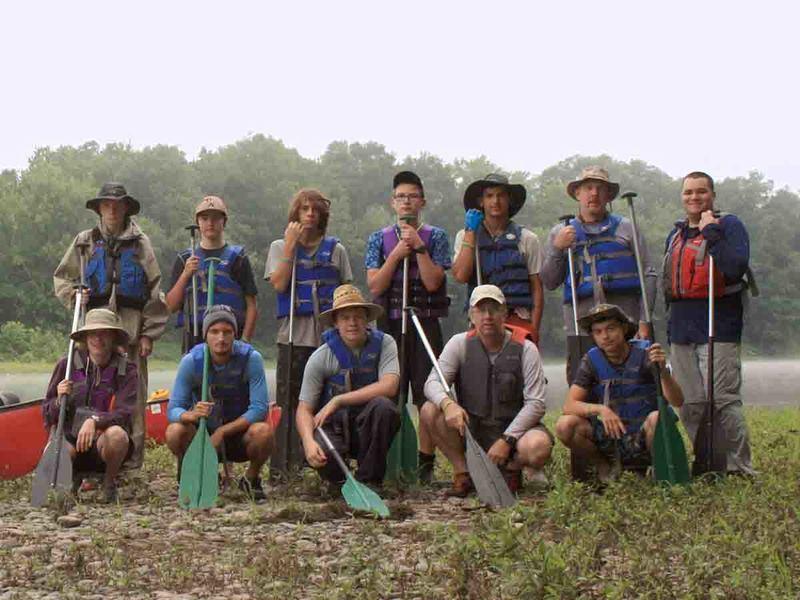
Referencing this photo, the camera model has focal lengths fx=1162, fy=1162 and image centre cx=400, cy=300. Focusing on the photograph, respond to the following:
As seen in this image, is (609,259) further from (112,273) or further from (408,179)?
(112,273)

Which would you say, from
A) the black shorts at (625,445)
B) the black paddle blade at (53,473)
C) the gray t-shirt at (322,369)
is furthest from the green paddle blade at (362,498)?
the black paddle blade at (53,473)

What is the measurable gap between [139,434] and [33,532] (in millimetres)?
2178

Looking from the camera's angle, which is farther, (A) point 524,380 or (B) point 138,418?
(B) point 138,418

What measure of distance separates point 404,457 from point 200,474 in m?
1.44

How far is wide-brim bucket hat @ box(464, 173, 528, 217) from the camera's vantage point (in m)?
8.24

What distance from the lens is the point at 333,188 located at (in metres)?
68.4

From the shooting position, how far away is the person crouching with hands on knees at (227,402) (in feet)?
25.2

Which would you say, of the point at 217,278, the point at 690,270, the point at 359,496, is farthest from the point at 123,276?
the point at 690,270

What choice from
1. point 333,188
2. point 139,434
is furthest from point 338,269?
point 333,188

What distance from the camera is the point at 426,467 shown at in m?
8.31

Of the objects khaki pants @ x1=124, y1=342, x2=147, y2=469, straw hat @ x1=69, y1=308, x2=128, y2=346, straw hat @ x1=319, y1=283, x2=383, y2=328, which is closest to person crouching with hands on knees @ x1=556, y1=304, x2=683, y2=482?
straw hat @ x1=319, y1=283, x2=383, y2=328

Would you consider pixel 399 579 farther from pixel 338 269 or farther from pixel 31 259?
pixel 31 259

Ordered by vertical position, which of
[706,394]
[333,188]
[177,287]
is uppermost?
[333,188]

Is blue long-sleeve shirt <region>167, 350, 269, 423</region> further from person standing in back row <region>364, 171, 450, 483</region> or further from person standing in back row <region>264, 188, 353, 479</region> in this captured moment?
person standing in back row <region>364, 171, 450, 483</region>
